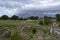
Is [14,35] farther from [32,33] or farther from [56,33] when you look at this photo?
[56,33]

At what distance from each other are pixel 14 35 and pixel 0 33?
2886 mm

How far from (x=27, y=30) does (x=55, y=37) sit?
11.7ft

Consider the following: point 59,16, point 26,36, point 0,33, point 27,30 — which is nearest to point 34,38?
point 26,36

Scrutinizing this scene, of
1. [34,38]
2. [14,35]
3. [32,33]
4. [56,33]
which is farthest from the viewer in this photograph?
[56,33]

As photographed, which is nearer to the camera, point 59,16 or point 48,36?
point 48,36

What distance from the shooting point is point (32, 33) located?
2372 cm

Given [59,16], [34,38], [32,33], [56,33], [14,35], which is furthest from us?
[59,16]

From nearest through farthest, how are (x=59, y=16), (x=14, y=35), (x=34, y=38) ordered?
(x=14, y=35) < (x=34, y=38) < (x=59, y=16)

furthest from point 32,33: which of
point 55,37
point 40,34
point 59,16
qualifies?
point 59,16

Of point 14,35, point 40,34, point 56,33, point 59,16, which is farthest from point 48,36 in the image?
point 59,16

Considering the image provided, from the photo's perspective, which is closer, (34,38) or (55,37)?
(34,38)

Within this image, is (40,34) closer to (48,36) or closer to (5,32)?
(48,36)

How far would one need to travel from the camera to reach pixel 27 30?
2447 cm

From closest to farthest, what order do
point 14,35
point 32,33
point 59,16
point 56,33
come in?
1. point 14,35
2. point 32,33
3. point 56,33
4. point 59,16
